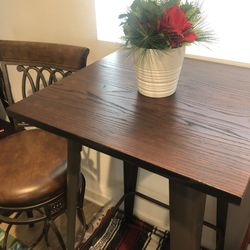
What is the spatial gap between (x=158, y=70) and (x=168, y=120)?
128 millimetres

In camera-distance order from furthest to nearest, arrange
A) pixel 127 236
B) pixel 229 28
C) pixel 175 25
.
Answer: pixel 127 236, pixel 229 28, pixel 175 25

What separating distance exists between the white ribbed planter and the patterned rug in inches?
30.4

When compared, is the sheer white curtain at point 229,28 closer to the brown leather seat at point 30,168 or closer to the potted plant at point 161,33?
the potted plant at point 161,33

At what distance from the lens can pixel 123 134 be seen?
0.59 metres

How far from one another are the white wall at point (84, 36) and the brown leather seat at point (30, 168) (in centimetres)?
37

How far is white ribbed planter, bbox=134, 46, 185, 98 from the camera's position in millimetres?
648

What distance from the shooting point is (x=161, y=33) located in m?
0.61

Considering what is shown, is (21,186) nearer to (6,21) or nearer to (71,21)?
(71,21)

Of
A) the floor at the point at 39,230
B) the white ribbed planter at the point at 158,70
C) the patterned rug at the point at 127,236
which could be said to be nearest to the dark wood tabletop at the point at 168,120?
the white ribbed planter at the point at 158,70

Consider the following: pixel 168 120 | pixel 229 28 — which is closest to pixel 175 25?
pixel 168 120

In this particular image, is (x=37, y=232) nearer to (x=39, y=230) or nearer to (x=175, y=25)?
(x=39, y=230)

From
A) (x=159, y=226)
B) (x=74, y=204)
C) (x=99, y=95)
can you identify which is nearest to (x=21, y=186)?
(x=74, y=204)

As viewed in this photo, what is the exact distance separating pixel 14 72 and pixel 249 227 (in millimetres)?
1389

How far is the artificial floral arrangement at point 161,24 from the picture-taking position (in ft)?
1.97
